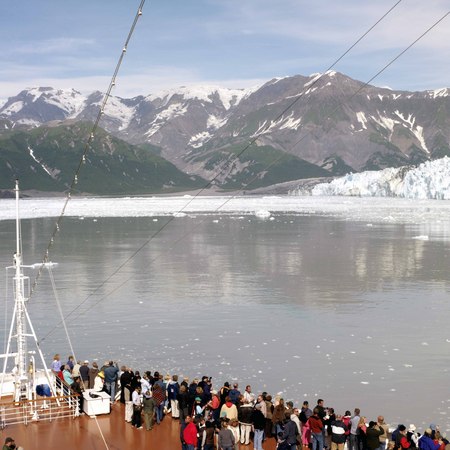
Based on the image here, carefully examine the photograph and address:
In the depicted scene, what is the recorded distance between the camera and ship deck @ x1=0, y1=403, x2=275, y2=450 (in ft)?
63.8

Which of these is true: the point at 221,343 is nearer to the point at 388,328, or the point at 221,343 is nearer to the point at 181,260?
the point at 388,328

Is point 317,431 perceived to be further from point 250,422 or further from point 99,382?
point 99,382

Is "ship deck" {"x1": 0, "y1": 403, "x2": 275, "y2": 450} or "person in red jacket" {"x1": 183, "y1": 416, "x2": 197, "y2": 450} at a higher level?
"person in red jacket" {"x1": 183, "y1": 416, "x2": 197, "y2": 450}

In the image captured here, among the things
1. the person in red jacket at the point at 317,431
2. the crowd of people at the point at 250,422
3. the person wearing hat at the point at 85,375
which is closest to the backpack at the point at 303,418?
the crowd of people at the point at 250,422

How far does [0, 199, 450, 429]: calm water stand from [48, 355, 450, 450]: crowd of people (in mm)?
6440

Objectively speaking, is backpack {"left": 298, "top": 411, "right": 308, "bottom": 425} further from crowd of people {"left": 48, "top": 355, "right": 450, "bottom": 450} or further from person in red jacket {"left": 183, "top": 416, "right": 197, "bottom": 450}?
person in red jacket {"left": 183, "top": 416, "right": 197, "bottom": 450}

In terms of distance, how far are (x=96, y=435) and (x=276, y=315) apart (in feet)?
73.3

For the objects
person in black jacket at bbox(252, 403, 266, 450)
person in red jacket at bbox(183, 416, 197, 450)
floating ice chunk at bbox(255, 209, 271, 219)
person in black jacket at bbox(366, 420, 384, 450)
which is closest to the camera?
person in black jacket at bbox(366, 420, 384, 450)

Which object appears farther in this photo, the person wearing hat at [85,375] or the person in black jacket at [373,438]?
the person wearing hat at [85,375]

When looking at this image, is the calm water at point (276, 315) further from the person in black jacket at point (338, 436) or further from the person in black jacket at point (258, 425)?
the person in black jacket at point (258, 425)

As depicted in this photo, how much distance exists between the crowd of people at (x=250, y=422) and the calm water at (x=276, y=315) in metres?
6.44

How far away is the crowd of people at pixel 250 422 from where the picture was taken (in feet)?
57.1

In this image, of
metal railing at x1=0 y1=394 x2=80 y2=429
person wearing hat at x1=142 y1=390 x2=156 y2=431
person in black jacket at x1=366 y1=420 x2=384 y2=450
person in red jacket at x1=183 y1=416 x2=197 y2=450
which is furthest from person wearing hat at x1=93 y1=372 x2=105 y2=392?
person in black jacket at x1=366 y1=420 x2=384 y2=450

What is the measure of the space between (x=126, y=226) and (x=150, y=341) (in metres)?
81.8
